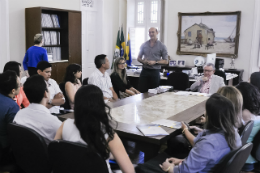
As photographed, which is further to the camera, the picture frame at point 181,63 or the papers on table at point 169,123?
the picture frame at point 181,63

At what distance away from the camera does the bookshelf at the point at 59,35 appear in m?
5.77

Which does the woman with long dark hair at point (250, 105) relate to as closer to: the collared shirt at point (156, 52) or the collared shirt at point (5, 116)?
the collared shirt at point (5, 116)

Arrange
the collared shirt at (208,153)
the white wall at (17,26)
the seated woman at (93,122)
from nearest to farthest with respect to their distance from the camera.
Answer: the seated woman at (93,122) → the collared shirt at (208,153) → the white wall at (17,26)

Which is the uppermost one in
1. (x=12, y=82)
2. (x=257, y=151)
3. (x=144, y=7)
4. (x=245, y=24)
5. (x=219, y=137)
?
(x=144, y=7)

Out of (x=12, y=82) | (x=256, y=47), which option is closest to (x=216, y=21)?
(x=256, y=47)

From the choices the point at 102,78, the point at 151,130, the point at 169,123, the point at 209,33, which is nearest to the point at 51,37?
the point at 102,78

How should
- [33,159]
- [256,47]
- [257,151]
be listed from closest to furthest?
[33,159] < [257,151] < [256,47]

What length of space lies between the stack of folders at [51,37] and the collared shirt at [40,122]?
4.25 metres

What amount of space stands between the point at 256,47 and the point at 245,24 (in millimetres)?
585

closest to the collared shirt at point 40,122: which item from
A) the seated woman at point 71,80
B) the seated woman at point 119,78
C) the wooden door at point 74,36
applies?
the seated woman at point 71,80

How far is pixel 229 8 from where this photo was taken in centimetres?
668

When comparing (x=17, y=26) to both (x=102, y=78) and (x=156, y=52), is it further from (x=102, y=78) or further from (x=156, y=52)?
(x=156, y=52)

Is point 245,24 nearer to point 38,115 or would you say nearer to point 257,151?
point 257,151

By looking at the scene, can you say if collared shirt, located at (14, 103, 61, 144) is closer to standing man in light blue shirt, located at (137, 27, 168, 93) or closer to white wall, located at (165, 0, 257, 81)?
standing man in light blue shirt, located at (137, 27, 168, 93)
